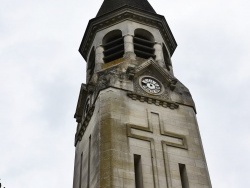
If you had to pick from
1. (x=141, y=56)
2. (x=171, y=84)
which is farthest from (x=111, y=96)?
(x=141, y=56)

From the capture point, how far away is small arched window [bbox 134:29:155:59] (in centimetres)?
3588

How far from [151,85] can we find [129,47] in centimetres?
450

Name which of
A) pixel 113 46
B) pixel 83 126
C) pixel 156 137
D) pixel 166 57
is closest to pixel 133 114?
pixel 156 137

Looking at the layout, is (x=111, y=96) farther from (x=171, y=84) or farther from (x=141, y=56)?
(x=141, y=56)

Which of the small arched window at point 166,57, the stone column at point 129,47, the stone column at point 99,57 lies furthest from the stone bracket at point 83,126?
the small arched window at point 166,57

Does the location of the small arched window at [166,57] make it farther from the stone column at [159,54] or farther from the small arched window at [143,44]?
the small arched window at [143,44]

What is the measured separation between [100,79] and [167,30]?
10.2m

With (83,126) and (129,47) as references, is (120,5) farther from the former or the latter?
(83,126)

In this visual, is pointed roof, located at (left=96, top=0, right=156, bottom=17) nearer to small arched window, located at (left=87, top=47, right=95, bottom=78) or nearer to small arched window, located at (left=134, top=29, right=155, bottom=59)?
small arched window, located at (left=134, top=29, right=155, bottom=59)

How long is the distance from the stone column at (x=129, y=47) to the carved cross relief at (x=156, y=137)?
6.21 meters

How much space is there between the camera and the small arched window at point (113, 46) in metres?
Answer: 35.9

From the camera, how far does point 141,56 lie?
3578 cm

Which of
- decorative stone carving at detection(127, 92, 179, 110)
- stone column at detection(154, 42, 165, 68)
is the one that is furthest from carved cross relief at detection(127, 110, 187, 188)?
stone column at detection(154, 42, 165, 68)

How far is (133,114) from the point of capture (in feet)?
94.6
